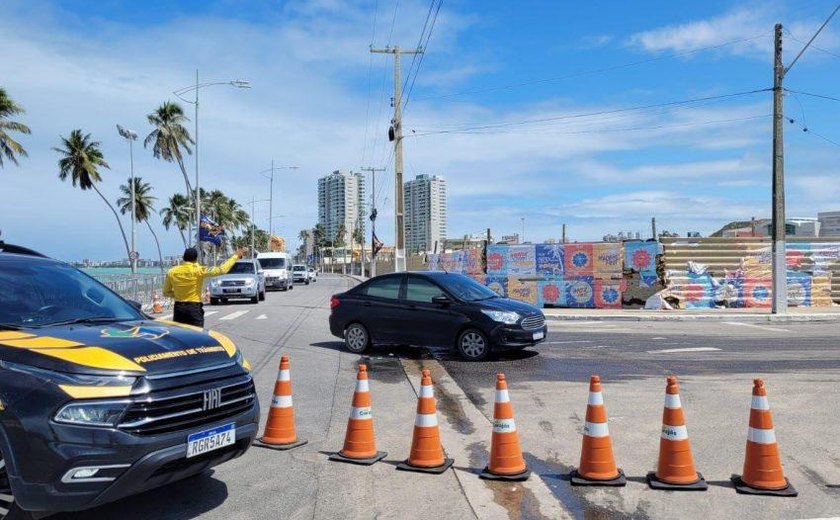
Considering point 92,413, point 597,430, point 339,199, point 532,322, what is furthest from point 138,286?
point 339,199

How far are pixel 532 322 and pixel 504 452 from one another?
243 inches

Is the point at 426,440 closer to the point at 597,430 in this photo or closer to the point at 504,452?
the point at 504,452

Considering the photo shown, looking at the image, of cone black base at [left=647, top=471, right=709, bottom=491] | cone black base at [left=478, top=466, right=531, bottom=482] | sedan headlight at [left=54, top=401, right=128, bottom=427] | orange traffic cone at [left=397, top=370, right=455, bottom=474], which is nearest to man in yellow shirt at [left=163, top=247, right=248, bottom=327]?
orange traffic cone at [left=397, top=370, right=455, bottom=474]

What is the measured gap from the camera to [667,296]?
2314 centimetres

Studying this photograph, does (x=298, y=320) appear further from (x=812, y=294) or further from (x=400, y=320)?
(x=812, y=294)

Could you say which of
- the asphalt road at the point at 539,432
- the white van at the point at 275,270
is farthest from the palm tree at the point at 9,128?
the asphalt road at the point at 539,432

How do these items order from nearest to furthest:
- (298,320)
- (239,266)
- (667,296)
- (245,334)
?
(245,334), (298,320), (667,296), (239,266)

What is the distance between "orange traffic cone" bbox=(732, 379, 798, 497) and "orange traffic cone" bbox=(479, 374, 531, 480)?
64.3 inches

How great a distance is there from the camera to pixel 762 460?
16.6 feet

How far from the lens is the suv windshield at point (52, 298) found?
4.78 metres

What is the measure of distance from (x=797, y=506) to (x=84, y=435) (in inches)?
186

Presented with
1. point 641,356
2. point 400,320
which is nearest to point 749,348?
point 641,356

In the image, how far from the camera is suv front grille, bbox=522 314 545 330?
11250 mm

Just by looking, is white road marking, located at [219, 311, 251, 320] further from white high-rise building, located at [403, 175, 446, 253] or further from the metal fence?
white high-rise building, located at [403, 175, 446, 253]
